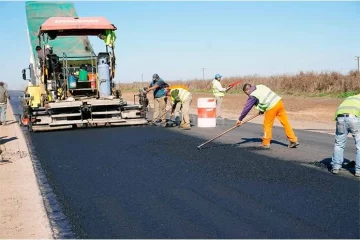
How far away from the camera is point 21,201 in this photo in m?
6.55

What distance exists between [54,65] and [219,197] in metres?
11.0

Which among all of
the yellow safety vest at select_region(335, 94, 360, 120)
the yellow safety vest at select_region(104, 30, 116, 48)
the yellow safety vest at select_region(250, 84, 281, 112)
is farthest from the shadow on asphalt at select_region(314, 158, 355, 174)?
the yellow safety vest at select_region(104, 30, 116, 48)

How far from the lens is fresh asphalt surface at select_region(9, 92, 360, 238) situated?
502cm

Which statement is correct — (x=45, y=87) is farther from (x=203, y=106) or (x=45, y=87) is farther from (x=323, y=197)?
(x=323, y=197)

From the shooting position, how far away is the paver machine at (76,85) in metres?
15.2

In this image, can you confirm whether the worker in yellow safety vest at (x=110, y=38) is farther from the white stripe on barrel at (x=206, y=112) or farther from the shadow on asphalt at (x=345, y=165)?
the shadow on asphalt at (x=345, y=165)

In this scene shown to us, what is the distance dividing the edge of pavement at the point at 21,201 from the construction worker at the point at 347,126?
14.1ft

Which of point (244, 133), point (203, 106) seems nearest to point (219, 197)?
point (244, 133)

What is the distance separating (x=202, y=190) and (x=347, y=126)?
8.10 feet

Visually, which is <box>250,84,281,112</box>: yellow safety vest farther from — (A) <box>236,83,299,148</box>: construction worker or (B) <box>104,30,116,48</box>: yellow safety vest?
(B) <box>104,30,116,48</box>: yellow safety vest

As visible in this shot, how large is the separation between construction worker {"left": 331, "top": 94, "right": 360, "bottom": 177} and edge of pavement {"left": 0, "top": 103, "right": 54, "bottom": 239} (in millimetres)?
4304

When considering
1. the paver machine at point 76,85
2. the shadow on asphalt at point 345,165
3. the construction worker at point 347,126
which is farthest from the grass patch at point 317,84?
the construction worker at point 347,126

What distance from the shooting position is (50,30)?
15078mm

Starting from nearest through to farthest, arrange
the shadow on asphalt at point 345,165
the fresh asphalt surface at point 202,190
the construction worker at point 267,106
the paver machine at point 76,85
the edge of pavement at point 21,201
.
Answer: the fresh asphalt surface at point 202,190 → the edge of pavement at point 21,201 → the shadow on asphalt at point 345,165 → the construction worker at point 267,106 → the paver machine at point 76,85
